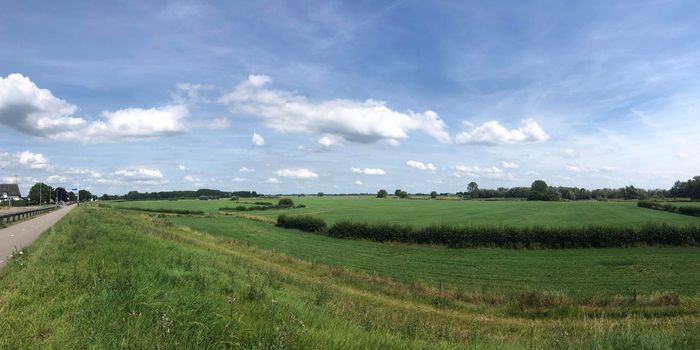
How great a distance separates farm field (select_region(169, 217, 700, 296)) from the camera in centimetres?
2383

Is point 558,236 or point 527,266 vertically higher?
point 558,236

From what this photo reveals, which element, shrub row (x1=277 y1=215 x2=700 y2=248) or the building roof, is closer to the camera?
shrub row (x1=277 y1=215 x2=700 y2=248)

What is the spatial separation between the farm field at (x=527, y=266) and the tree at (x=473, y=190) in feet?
417

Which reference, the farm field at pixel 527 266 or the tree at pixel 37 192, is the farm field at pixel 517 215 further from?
the tree at pixel 37 192

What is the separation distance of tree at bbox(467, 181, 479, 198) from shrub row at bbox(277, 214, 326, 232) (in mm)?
113839

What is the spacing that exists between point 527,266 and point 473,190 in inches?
5644

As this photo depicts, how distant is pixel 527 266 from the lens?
31.6 m

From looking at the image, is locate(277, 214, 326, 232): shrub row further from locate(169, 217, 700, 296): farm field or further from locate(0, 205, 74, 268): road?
locate(0, 205, 74, 268): road

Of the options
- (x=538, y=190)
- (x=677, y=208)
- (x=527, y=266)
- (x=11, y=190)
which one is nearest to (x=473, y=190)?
(x=538, y=190)

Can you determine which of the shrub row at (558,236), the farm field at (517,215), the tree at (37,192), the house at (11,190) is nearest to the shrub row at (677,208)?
the farm field at (517,215)

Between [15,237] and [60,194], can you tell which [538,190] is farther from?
[60,194]

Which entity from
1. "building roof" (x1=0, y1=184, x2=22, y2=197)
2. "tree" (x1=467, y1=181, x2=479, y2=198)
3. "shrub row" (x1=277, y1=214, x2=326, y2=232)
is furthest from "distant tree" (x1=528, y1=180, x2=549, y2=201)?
"building roof" (x1=0, y1=184, x2=22, y2=197)

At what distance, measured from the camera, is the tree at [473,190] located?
544 ft

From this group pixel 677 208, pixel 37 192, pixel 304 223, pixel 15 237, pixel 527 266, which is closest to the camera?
pixel 15 237
